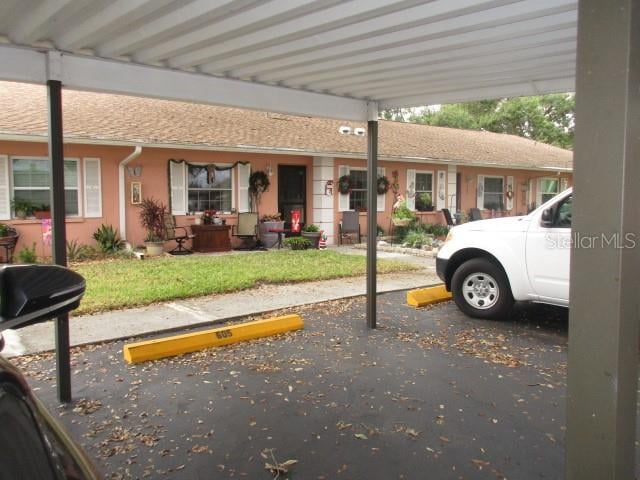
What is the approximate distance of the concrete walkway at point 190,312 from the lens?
5871 millimetres

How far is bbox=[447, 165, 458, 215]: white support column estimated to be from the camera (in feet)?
63.0

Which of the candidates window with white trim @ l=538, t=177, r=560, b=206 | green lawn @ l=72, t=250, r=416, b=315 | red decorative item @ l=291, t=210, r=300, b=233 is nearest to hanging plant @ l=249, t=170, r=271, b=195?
red decorative item @ l=291, t=210, r=300, b=233

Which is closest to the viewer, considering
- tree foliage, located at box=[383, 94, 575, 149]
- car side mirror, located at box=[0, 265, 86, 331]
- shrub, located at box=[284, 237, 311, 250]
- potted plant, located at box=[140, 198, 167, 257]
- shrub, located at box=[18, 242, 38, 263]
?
car side mirror, located at box=[0, 265, 86, 331]

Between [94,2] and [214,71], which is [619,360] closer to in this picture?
[94,2]

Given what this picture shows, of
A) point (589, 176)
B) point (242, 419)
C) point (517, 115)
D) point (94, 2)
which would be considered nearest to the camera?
point (589, 176)

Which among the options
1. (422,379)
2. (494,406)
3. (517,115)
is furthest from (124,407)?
(517,115)

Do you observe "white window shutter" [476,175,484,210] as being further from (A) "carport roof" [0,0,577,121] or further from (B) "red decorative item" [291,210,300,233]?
(A) "carport roof" [0,0,577,121]

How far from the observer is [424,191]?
1870cm

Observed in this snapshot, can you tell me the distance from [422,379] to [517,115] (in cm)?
3705

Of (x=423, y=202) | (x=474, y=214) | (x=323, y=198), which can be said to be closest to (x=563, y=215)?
(x=323, y=198)

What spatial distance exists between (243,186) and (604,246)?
43.6ft

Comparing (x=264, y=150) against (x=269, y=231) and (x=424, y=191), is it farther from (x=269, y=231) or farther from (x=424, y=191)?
(x=424, y=191)

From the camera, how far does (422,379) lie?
4.70 m

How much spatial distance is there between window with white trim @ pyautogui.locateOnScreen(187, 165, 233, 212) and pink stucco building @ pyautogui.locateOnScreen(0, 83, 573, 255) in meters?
0.03
